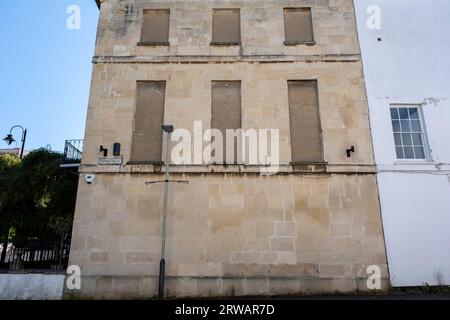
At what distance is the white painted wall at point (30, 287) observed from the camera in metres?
9.19

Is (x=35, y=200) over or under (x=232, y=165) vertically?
under

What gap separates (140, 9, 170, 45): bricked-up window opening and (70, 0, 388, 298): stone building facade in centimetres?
4

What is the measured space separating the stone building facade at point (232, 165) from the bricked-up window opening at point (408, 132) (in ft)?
3.81

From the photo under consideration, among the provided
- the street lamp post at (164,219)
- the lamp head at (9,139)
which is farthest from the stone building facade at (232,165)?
the lamp head at (9,139)

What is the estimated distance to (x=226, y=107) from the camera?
11008mm

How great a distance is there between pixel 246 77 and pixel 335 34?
3933 mm

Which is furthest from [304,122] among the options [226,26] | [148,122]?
Answer: [148,122]

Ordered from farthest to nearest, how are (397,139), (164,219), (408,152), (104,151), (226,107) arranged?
(226,107)
(397,139)
(408,152)
(104,151)
(164,219)

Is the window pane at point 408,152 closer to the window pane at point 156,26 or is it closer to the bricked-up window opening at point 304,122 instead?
the bricked-up window opening at point 304,122

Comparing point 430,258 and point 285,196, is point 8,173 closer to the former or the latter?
point 285,196

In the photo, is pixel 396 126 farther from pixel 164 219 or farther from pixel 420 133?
pixel 164 219

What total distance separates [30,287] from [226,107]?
8618 millimetres

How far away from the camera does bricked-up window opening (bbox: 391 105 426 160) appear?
10.6m

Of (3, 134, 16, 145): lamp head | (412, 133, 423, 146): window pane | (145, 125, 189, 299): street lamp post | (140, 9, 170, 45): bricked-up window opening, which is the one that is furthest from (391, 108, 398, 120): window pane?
(3, 134, 16, 145): lamp head
